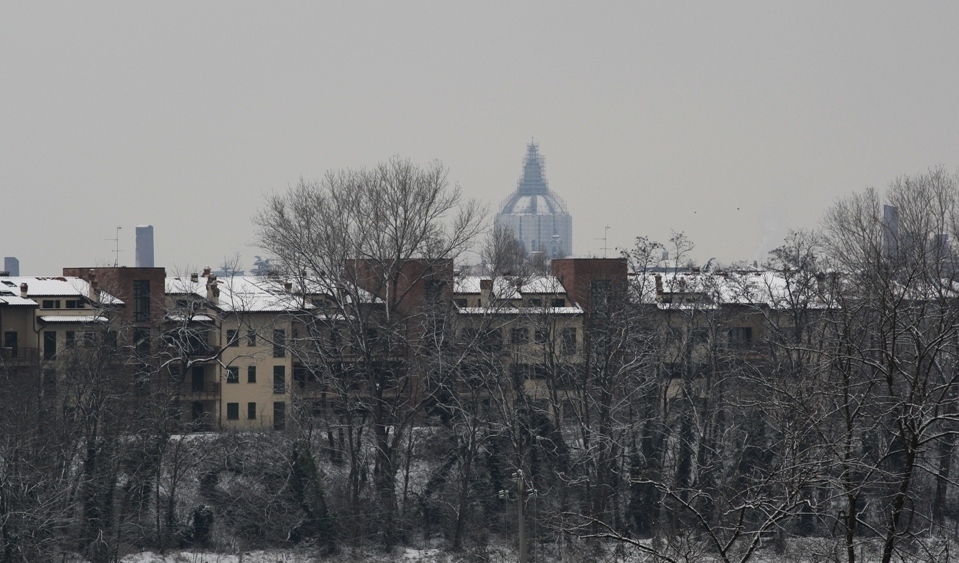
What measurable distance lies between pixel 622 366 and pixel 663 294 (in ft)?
44.4

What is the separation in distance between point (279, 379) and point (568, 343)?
44.9 feet

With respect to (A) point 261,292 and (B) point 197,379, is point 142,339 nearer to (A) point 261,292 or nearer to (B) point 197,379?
(B) point 197,379

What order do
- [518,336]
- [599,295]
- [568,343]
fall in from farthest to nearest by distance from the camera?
[599,295] < [568,343] < [518,336]

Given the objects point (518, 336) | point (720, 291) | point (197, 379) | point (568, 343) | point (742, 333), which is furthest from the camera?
point (742, 333)

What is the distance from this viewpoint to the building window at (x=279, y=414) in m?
53.1

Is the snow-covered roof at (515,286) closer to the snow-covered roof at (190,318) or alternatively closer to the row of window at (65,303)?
the snow-covered roof at (190,318)

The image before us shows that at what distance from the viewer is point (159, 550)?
129 feet

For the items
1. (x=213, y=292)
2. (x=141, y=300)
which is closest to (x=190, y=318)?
(x=141, y=300)

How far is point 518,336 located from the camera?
48.3m

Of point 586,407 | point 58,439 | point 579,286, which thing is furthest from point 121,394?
point 579,286

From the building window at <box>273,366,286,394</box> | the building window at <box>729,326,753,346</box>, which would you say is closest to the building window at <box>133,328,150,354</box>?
the building window at <box>273,366,286,394</box>

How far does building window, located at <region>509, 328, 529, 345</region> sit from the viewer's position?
47.6 metres

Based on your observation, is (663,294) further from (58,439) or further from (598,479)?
(58,439)

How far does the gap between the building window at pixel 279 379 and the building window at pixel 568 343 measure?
1286cm
